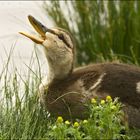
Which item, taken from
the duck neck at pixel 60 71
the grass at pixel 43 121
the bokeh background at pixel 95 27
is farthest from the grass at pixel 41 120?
the bokeh background at pixel 95 27

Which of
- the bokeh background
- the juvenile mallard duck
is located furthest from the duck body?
the bokeh background

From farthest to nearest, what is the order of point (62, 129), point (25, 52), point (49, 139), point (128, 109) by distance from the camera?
1. point (25, 52)
2. point (128, 109)
3. point (49, 139)
4. point (62, 129)

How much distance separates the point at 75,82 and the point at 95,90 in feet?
0.69

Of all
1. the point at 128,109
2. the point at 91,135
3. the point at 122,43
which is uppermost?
the point at 91,135

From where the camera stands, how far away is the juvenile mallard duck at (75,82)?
5.21m

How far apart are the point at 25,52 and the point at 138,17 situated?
1255mm

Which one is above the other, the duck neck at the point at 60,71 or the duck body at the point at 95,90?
the duck neck at the point at 60,71

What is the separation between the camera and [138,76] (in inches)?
208

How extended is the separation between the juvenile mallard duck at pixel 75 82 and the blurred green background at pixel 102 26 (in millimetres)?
2495

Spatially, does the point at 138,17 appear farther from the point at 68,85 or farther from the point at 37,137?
the point at 37,137

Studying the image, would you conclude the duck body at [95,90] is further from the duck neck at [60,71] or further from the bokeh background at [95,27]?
the bokeh background at [95,27]

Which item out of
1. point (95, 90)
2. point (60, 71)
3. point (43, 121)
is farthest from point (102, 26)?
point (43, 121)

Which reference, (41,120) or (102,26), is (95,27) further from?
(41,120)

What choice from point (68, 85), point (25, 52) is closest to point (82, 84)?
point (68, 85)
